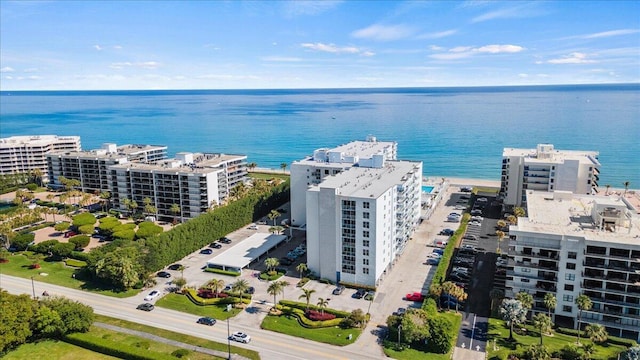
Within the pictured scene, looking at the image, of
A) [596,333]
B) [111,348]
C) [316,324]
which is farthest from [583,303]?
[111,348]

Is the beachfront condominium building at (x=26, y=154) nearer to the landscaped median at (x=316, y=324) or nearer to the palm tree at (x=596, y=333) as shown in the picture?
the landscaped median at (x=316, y=324)

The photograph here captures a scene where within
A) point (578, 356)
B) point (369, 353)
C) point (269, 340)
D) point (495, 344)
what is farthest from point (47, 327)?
point (578, 356)

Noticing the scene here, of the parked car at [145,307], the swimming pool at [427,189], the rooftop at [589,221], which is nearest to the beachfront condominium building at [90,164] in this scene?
the parked car at [145,307]

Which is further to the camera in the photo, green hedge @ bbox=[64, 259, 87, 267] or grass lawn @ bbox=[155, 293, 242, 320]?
green hedge @ bbox=[64, 259, 87, 267]

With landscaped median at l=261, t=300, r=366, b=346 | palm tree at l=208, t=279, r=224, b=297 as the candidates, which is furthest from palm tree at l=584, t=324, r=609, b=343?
palm tree at l=208, t=279, r=224, b=297

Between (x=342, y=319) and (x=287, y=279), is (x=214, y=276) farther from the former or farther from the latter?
(x=342, y=319)

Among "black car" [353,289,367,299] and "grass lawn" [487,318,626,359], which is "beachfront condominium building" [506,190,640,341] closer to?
"grass lawn" [487,318,626,359]

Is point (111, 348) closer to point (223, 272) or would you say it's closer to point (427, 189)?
point (223, 272)
